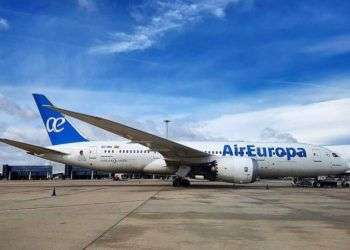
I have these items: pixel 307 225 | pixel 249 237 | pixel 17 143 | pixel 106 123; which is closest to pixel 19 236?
pixel 249 237

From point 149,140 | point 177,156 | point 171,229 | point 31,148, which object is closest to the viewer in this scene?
point 171,229

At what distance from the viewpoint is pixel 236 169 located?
85.4 ft

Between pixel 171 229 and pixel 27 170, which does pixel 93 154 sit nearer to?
pixel 171 229

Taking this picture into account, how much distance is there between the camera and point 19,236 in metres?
7.55

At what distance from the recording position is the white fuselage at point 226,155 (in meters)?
29.5

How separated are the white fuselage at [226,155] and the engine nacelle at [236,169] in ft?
8.45

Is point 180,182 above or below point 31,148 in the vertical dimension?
below

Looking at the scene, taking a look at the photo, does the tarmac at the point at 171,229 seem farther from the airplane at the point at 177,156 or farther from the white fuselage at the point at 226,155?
the white fuselage at the point at 226,155

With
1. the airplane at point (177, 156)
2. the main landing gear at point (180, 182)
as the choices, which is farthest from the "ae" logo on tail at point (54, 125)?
the main landing gear at point (180, 182)

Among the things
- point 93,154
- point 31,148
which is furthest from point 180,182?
point 31,148

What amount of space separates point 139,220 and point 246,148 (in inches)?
804

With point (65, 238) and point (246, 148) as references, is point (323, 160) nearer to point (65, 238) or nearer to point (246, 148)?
point (246, 148)

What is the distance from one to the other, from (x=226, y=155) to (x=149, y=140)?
6.20 meters

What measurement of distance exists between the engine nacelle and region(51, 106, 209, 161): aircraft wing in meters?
1.41
